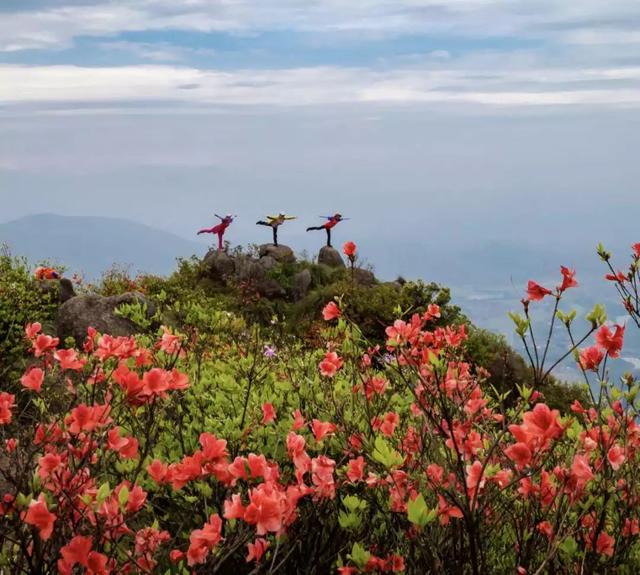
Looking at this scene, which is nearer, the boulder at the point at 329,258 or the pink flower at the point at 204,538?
the pink flower at the point at 204,538

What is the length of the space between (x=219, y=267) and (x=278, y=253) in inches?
65.8

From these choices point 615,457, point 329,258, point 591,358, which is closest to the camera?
point 615,457

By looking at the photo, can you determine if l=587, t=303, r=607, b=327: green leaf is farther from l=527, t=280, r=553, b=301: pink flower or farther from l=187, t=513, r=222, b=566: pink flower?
l=187, t=513, r=222, b=566: pink flower

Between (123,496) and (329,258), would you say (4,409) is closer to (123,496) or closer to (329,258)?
(123,496)

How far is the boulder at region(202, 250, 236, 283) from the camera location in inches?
837

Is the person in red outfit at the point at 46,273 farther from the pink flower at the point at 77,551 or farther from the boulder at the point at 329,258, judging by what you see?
the pink flower at the point at 77,551

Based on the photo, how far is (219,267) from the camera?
21.3 metres

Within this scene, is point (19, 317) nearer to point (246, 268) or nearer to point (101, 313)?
point (101, 313)

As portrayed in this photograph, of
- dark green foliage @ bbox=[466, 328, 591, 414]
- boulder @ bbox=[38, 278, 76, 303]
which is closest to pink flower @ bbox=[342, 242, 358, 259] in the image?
dark green foliage @ bbox=[466, 328, 591, 414]

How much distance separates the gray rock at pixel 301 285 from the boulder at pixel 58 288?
5657 mm

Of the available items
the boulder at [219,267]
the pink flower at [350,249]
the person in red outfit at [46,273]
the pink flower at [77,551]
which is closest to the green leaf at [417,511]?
the pink flower at [77,551]

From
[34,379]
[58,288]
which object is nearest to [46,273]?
[58,288]

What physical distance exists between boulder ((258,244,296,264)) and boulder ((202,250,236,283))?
3.69ft

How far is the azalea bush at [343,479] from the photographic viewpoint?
127 inches
